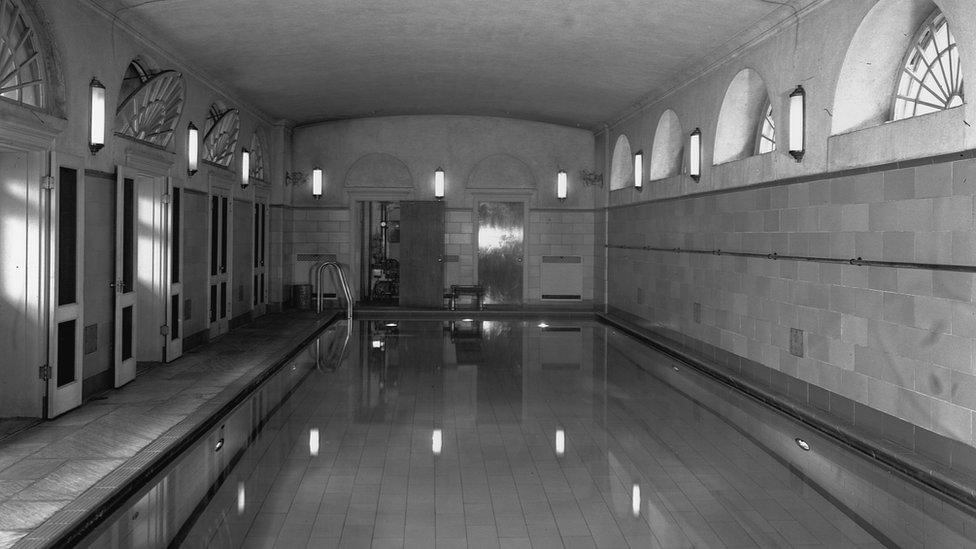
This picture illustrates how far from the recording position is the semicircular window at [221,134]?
11.8 m

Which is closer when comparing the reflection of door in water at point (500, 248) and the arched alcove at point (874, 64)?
the arched alcove at point (874, 64)

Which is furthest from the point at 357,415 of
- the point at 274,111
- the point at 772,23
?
the point at 274,111

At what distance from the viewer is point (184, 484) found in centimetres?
517

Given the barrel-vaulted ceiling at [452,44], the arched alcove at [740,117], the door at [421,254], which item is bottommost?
the door at [421,254]

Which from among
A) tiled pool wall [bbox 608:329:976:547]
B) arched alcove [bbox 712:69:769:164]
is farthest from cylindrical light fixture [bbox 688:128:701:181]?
tiled pool wall [bbox 608:329:976:547]

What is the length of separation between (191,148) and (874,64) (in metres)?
7.29

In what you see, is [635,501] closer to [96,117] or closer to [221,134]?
[96,117]

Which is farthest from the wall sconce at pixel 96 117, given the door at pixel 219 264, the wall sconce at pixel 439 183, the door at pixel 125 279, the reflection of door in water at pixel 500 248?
the reflection of door in water at pixel 500 248

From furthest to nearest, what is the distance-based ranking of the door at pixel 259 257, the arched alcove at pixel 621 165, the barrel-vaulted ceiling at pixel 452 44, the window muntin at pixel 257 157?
the arched alcove at pixel 621 165 < the window muntin at pixel 257 157 < the door at pixel 259 257 < the barrel-vaulted ceiling at pixel 452 44

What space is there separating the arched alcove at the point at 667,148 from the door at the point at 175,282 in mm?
6490

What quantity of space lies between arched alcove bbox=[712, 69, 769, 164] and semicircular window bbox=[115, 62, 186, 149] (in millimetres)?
6011

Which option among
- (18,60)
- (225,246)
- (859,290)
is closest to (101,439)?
(18,60)

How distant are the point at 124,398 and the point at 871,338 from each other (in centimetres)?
601

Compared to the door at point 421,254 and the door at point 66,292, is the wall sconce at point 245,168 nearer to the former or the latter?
the door at point 421,254
